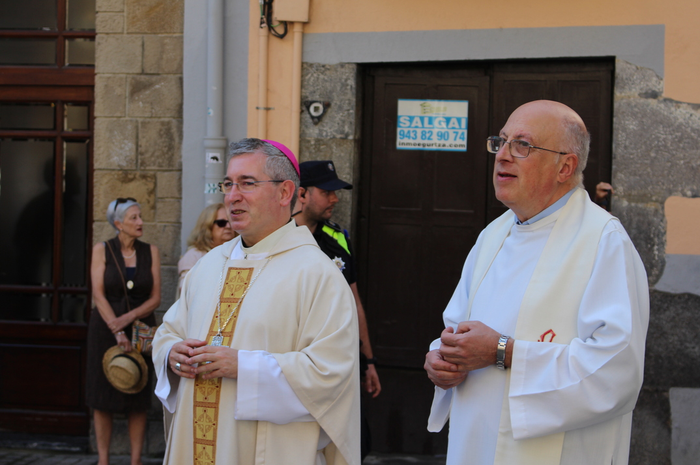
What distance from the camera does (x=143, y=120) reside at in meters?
5.11

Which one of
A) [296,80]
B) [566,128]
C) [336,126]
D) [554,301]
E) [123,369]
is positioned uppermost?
[296,80]

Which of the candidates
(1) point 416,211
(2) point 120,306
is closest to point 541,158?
(1) point 416,211

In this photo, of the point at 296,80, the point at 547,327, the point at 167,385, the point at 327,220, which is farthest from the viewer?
Result: the point at 296,80

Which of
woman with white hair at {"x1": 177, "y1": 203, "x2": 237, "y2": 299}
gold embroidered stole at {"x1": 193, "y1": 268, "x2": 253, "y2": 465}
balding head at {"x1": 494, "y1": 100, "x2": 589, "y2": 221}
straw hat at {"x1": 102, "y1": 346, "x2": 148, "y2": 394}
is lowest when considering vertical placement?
straw hat at {"x1": 102, "y1": 346, "x2": 148, "y2": 394}

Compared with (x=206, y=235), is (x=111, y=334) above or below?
below

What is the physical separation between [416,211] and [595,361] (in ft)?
9.76

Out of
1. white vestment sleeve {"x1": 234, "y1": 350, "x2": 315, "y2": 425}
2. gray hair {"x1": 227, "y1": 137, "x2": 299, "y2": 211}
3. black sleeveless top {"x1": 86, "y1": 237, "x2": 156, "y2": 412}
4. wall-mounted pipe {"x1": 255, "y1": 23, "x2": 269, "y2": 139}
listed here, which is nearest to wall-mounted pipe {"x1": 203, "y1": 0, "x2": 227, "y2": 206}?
wall-mounted pipe {"x1": 255, "y1": 23, "x2": 269, "y2": 139}

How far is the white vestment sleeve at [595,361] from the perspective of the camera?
1967 millimetres

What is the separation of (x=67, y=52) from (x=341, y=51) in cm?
221

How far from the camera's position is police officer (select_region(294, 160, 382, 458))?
3740 mm

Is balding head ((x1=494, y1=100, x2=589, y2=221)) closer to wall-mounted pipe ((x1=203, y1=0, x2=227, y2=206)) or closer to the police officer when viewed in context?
the police officer

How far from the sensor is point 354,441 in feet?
8.52

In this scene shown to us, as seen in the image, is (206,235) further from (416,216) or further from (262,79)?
(416,216)

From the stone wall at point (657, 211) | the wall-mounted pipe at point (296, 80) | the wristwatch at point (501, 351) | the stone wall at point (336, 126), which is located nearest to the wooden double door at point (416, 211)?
the stone wall at point (336, 126)
